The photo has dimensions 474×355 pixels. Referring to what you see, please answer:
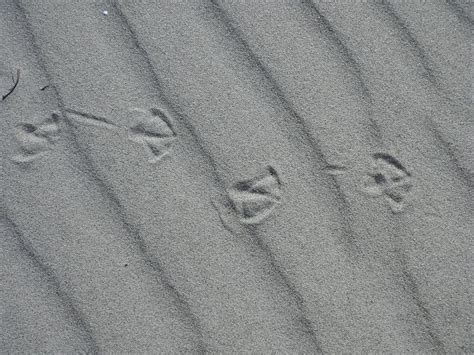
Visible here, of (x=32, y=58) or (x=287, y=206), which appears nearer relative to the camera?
(x=287, y=206)

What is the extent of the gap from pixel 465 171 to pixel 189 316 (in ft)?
2.43

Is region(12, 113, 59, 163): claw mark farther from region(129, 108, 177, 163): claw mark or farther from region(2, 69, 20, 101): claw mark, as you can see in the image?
region(129, 108, 177, 163): claw mark

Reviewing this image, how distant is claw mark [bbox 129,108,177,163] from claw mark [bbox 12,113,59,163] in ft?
0.65

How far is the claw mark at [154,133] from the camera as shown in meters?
1.32

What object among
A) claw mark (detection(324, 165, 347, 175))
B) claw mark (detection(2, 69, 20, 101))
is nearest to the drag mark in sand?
claw mark (detection(2, 69, 20, 101))

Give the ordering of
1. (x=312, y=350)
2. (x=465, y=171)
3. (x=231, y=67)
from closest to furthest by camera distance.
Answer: (x=312, y=350) → (x=465, y=171) → (x=231, y=67)

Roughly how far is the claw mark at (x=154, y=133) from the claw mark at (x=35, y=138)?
0.20m

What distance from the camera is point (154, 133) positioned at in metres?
1.34

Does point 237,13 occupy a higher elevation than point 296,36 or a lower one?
higher

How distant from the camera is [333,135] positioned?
1.31 meters

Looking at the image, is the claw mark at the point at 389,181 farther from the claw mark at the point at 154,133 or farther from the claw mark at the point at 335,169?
the claw mark at the point at 154,133

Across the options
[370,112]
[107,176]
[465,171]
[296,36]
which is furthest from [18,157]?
[465,171]

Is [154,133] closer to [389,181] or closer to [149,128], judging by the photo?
[149,128]

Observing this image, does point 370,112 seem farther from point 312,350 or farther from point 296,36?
point 312,350
